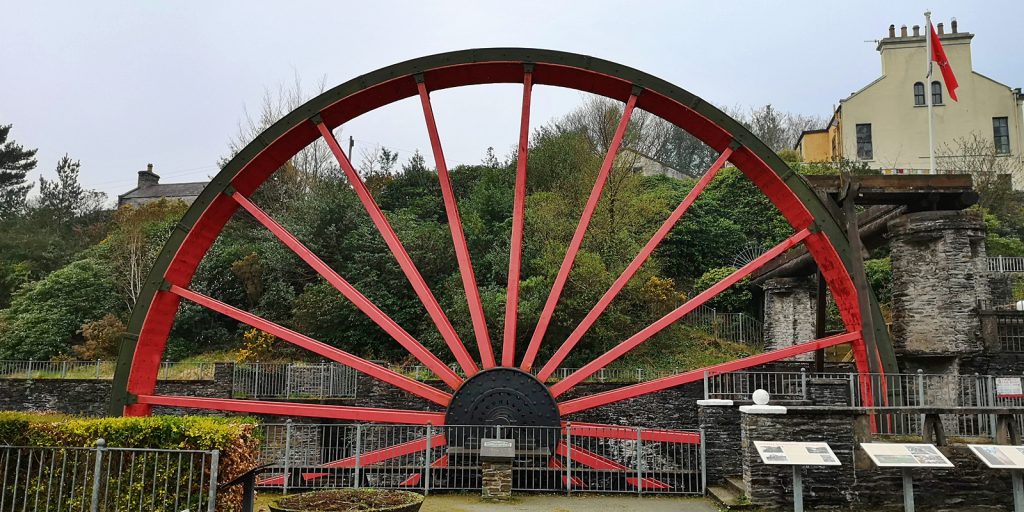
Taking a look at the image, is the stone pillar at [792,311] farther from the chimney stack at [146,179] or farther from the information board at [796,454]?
the chimney stack at [146,179]

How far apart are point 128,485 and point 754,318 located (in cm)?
2170

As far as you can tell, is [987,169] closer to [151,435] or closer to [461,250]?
[461,250]

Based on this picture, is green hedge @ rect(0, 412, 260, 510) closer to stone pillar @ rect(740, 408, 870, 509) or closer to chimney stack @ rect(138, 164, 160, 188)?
stone pillar @ rect(740, 408, 870, 509)

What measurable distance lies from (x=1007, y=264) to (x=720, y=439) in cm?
1912

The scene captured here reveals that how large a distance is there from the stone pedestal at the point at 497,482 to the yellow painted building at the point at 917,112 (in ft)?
88.5

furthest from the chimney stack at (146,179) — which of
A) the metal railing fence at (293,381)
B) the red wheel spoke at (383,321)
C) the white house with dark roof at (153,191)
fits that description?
the red wheel spoke at (383,321)

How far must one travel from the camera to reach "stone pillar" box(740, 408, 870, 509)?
7863mm

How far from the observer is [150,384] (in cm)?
1105

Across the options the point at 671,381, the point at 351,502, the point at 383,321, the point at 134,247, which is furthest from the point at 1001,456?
the point at 134,247

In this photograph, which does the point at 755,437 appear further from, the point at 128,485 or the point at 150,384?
the point at 150,384

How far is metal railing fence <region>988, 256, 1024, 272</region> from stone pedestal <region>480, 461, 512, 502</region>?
69.5 ft

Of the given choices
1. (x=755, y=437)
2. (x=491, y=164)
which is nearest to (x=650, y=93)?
(x=755, y=437)

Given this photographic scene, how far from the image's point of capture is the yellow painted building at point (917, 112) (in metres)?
31.5

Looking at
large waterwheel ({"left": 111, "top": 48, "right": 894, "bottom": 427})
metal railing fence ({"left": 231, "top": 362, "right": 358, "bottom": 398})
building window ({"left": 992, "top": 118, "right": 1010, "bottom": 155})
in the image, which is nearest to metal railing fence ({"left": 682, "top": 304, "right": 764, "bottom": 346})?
metal railing fence ({"left": 231, "top": 362, "right": 358, "bottom": 398})
